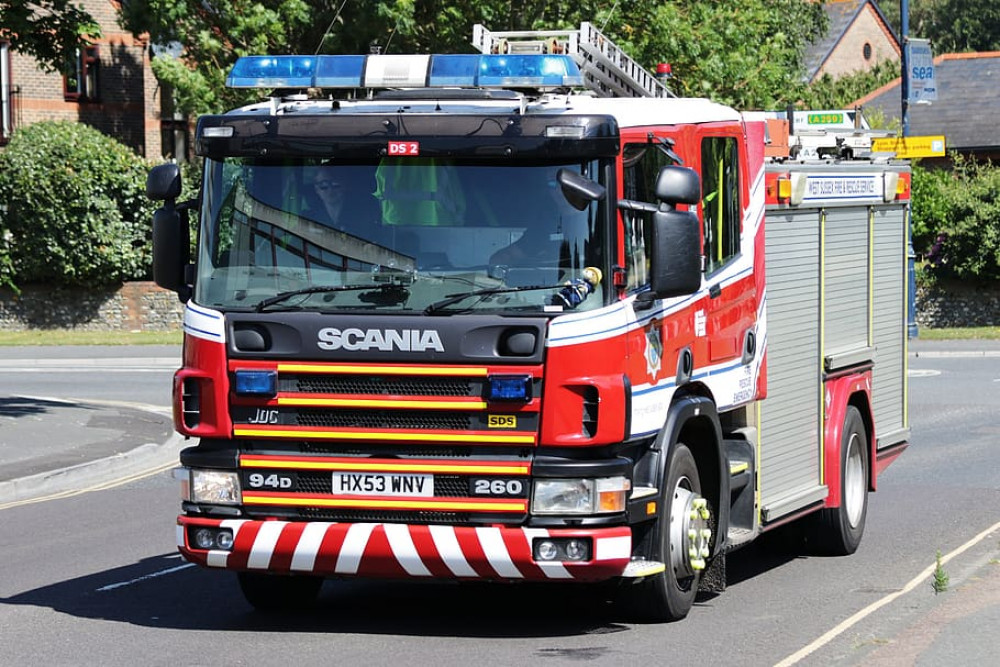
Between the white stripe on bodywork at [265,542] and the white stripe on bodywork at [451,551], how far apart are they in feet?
2.59

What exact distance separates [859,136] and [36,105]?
3705cm

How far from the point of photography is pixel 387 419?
26.7 ft

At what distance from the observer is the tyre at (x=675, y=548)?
855cm

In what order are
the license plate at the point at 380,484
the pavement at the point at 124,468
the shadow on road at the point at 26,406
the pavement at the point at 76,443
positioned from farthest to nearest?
the shadow on road at the point at 26,406 < the pavement at the point at 76,443 < the license plate at the point at 380,484 < the pavement at the point at 124,468

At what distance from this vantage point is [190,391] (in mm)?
8445

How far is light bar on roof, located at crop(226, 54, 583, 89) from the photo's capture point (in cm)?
852

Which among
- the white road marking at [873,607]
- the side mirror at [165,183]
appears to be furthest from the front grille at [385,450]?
the white road marking at [873,607]

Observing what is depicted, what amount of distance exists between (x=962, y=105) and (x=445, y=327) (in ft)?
172

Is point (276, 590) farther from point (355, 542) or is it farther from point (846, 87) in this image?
point (846, 87)

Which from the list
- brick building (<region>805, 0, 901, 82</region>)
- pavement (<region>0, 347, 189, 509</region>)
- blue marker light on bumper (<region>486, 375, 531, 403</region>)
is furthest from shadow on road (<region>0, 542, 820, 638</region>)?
brick building (<region>805, 0, 901, 82</region>)

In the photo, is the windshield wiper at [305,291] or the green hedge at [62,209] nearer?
the windshield wiper at [305,291]

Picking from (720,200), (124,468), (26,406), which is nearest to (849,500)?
(720,200)

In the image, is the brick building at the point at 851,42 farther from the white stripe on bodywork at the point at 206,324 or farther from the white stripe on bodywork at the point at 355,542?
the white stripe on bodywork at the point at 355,542

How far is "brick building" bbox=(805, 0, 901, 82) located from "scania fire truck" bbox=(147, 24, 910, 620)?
7401 centimetres
